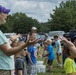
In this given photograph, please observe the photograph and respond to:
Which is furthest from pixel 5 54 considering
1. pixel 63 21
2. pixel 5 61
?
pixel 63 21

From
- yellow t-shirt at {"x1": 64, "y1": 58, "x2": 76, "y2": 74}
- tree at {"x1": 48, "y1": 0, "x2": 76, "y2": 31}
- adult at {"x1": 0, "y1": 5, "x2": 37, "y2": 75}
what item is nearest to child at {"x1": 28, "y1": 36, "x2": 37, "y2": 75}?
yellow t-shirt at {"x1": 64, "y1": 58, "x2": 76, "y2": 74}

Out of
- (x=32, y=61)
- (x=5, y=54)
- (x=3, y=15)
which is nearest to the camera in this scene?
(x=5, y=54)

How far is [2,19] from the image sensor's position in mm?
4891

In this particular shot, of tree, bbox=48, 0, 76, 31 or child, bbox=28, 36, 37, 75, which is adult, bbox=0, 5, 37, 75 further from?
tree, bbox=48, 0, 76, 31

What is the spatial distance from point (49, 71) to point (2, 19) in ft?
30.0

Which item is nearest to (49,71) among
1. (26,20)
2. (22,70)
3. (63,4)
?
(22,70)

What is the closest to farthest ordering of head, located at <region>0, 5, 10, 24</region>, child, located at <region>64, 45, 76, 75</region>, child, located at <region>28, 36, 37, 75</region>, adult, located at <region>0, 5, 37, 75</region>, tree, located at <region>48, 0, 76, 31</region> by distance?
1. adult, located at <region>0, 5, 37, 75</region>
2. head, located at <region>0, 5, 10, 24</region>
3. child, located at <region>64, 45, 76, 75</region>
4. child, located at <region>28, 36, 37, 75</region>
5. tree, located at <region>48, 0, 76, 31</region>

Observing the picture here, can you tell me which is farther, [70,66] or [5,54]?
[70,66]

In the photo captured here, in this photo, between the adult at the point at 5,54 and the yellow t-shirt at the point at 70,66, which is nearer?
the adult at the point at 5,54

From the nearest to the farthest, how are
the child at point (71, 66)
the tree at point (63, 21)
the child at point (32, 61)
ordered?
A: the child at point (71, 66) < the child at point (32, 61) < the tree at point (63, 21)

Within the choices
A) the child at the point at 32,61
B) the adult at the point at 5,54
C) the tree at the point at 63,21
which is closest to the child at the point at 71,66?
the adult at the point at 5,54

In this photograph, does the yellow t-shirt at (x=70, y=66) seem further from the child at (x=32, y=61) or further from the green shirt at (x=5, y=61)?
the child at (x=32, y=61)

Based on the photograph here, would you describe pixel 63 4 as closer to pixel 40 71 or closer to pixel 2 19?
pixel 40 71

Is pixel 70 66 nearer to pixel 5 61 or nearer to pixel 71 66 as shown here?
pixel 71 66
